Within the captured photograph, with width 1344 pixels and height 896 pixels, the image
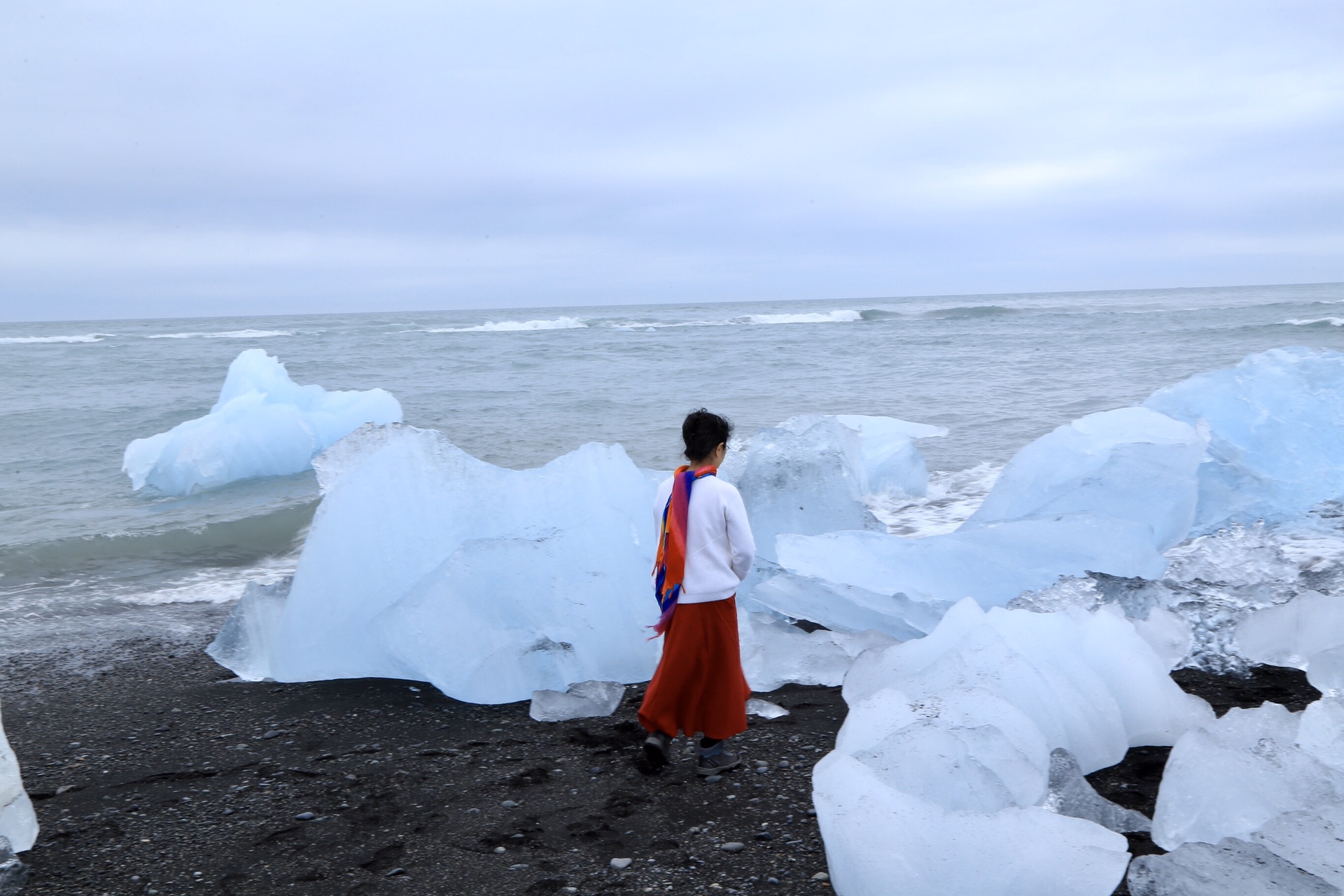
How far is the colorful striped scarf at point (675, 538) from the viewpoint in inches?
124

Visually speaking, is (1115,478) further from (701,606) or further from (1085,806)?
(701,606)

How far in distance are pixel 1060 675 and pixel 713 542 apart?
127 cm

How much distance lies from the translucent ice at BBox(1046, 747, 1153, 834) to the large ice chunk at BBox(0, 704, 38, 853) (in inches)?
112

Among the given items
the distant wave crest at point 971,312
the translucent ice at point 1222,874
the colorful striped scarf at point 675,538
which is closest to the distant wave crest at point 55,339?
the distant wave crest at point 971,312

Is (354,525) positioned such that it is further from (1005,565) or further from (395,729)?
(1005,565)

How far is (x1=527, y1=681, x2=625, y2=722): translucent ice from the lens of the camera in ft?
12.2

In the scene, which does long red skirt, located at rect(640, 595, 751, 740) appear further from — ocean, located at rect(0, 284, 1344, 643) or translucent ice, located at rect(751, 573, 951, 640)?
ocean, located at rect(0, 284, 1344, 643)

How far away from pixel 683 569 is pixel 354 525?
1.94m

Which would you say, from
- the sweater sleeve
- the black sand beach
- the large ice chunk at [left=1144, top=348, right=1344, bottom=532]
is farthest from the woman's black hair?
the large ice chunk at [left=1144, top=348, right=1344, bottom=532]

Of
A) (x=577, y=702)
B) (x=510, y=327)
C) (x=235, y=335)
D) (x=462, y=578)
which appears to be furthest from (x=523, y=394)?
(x=235, y=335)

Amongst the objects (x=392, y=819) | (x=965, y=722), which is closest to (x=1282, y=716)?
(x=965, y=722)

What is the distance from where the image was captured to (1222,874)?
2195mm

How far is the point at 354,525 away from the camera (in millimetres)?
4391

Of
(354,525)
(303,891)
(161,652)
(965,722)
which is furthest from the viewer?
(161,652)
